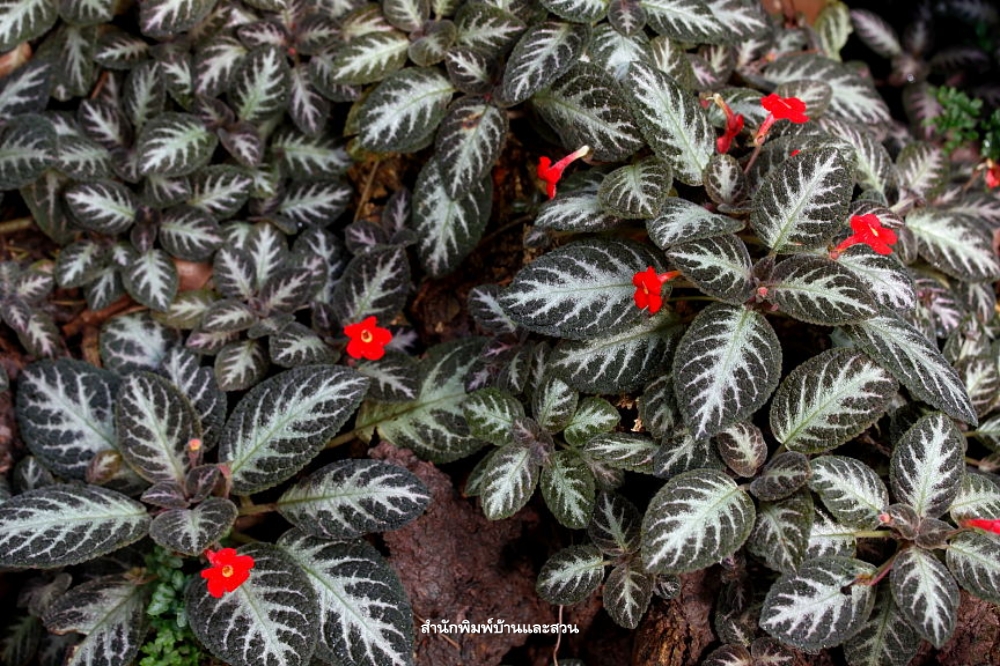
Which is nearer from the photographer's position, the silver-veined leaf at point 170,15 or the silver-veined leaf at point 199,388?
the silver-veined leaf at point 199,388

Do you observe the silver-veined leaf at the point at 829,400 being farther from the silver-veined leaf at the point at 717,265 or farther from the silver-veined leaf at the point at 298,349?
the silver-veined leaf at the point at 298,349

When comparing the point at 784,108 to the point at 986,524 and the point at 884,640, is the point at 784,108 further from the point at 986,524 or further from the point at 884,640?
the point at 884,640

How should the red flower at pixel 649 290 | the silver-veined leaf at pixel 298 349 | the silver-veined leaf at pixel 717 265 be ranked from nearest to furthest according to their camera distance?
the red flower at pixel 649 290 < the silver-veined leaf at pixel 717 265 < the silver-veined leaf at pixel 298 349

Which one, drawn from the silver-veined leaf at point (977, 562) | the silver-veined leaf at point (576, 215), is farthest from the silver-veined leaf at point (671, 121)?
the silver-veined leaf at point (977, 562)

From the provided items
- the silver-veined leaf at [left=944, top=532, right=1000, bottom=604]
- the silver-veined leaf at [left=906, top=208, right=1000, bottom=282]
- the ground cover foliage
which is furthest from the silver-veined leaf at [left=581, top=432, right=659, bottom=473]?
the silver-veined leaf at [left=906, top=208, right=1000, bottom=282]

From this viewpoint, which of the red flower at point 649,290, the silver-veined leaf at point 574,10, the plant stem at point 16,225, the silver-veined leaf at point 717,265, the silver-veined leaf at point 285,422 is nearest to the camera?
the red flower at point 649,290

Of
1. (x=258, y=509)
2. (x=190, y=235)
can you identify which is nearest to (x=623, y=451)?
(x=258, y=509)
